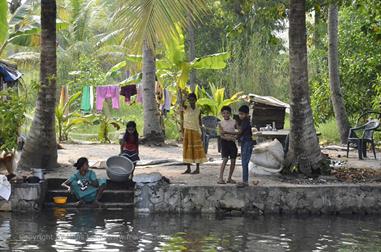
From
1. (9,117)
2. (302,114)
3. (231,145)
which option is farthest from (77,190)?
(302,114)

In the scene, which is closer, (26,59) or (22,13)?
(22,13)

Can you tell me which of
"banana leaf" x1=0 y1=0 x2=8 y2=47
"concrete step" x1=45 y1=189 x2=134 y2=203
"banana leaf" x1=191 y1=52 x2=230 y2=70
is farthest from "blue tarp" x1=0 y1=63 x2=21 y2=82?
"concrete step" x1=45 y1=189 x2=134 y2=203

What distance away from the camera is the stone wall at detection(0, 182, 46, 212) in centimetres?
1311

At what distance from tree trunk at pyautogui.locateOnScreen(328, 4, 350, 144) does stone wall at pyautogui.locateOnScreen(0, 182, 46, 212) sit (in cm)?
1194

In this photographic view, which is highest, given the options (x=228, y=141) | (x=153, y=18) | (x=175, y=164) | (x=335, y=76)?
(x=153, y=18)

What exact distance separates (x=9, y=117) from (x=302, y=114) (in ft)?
18.6

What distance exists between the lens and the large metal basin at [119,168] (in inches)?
546

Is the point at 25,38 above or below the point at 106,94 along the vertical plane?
above

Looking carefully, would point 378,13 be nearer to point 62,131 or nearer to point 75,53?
point 62,131

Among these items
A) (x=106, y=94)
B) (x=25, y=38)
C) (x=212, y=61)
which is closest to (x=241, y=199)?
(x=212, y=61)

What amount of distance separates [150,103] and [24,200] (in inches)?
367

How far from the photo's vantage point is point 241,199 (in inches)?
516

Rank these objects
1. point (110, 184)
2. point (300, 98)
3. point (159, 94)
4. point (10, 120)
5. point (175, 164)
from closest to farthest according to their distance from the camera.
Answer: point (10, 120), point (110, 184), point (300, 98), point (175, 164), point (159, 94)

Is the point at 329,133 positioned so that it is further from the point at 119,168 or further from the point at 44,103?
the point at 119,168
